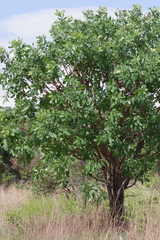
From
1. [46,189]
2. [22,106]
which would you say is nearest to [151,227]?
[22,106]

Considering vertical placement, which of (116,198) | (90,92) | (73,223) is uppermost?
(90,92)

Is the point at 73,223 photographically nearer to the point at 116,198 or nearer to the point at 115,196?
the point at 116,198

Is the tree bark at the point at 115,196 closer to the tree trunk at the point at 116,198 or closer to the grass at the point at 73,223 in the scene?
the tree trunk at the point at 116,198

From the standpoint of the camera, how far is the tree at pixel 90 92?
24.3ft

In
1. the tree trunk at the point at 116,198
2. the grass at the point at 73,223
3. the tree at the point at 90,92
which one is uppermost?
the tree at the point at 90,92

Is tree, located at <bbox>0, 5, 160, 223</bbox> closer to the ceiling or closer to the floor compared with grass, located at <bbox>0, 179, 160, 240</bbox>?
closer to the ceiling

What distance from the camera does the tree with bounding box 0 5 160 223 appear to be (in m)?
7.42


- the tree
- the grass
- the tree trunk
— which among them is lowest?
the grass

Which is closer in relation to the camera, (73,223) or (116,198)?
(73,223)

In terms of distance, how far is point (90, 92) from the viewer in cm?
870

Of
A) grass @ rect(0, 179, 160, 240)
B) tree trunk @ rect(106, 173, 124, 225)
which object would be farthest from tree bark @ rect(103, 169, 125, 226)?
grass @ rect(0, 179, 160, 240)

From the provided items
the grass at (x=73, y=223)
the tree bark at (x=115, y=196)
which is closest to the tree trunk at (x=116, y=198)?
the tree bark at (x=115, y=196)

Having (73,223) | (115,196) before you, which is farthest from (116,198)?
(73,223)

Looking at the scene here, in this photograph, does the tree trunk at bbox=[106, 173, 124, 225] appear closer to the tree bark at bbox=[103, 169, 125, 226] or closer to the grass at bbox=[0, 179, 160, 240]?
the tree bark at bbox=[103, 169, 125, 226]
